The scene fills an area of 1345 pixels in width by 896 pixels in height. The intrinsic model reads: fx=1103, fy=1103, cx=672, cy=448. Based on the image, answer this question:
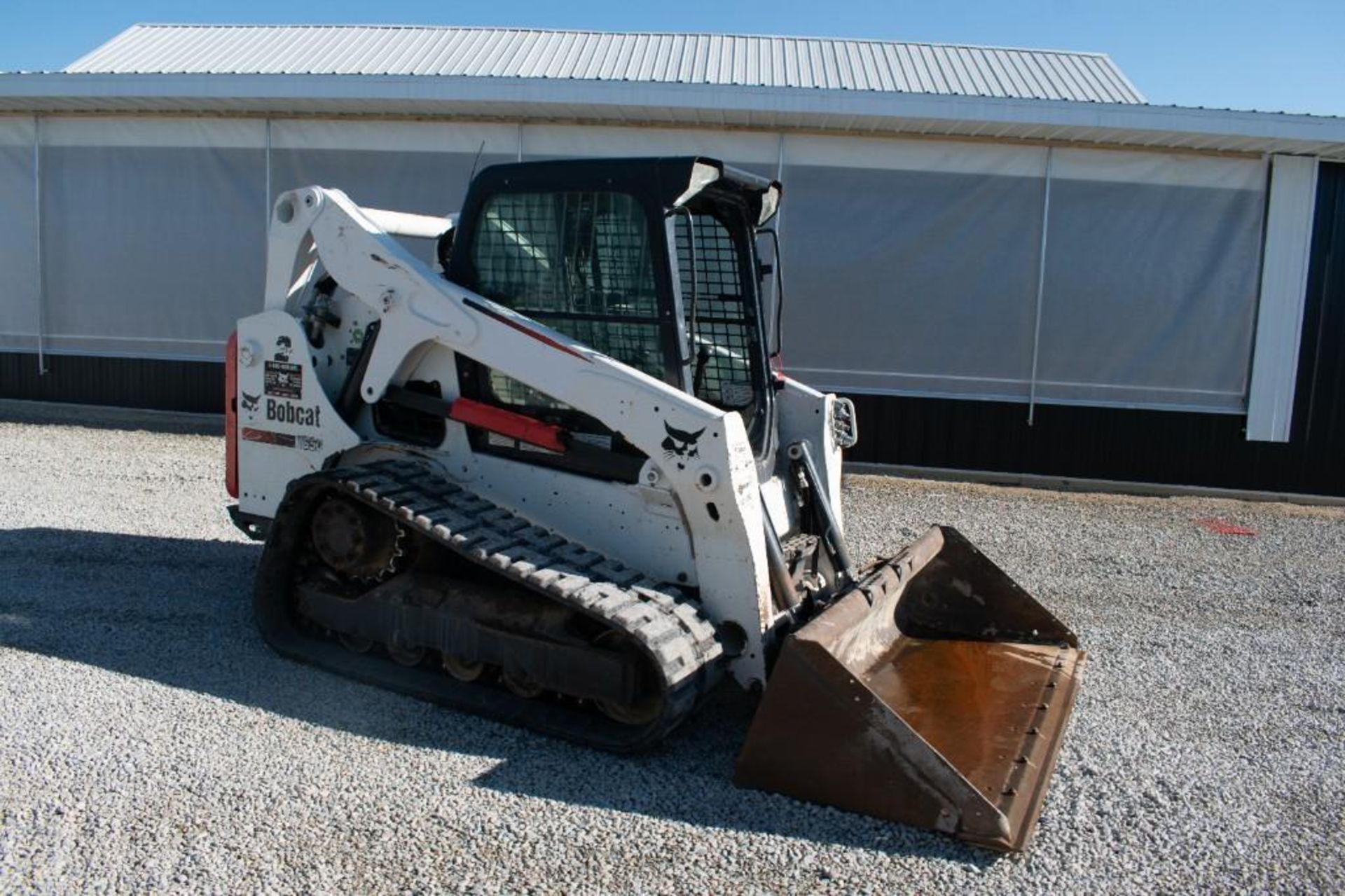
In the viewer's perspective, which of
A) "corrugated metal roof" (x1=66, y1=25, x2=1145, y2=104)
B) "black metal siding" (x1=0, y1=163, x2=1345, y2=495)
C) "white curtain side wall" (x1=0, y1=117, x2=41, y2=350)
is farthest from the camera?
"corrugated metal roof" (x1=66, y1=25, x2=1145, y2=104)

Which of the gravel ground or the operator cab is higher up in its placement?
the operator cab

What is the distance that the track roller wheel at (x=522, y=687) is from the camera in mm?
4492

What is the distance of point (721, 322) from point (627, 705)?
2.03 metres

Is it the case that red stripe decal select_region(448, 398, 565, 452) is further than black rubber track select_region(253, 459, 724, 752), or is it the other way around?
red stripe decal select_region(448, 398, 565, 452)

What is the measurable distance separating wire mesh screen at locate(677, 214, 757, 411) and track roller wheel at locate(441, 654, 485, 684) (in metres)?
1.63

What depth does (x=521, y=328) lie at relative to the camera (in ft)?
15.6

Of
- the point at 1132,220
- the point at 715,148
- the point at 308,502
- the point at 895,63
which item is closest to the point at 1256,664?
the point at 308,502

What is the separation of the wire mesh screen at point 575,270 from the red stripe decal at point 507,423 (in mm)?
98

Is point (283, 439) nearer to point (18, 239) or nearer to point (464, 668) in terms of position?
point (464, 668)

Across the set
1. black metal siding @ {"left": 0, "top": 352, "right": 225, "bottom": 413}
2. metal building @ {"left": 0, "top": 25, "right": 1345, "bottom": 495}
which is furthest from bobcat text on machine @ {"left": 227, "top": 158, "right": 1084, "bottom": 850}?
black metal siding @ {"left": 0, "top": 352, "right": 225, "bottom": 413}

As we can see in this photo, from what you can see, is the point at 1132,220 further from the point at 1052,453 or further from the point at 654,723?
the point at 654,723

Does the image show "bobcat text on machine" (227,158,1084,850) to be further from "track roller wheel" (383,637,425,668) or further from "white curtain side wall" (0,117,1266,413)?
"white curtain side wall" (0,117,1266,413)

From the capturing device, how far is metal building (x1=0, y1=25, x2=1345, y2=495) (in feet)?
34.9

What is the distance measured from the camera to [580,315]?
4.90m
